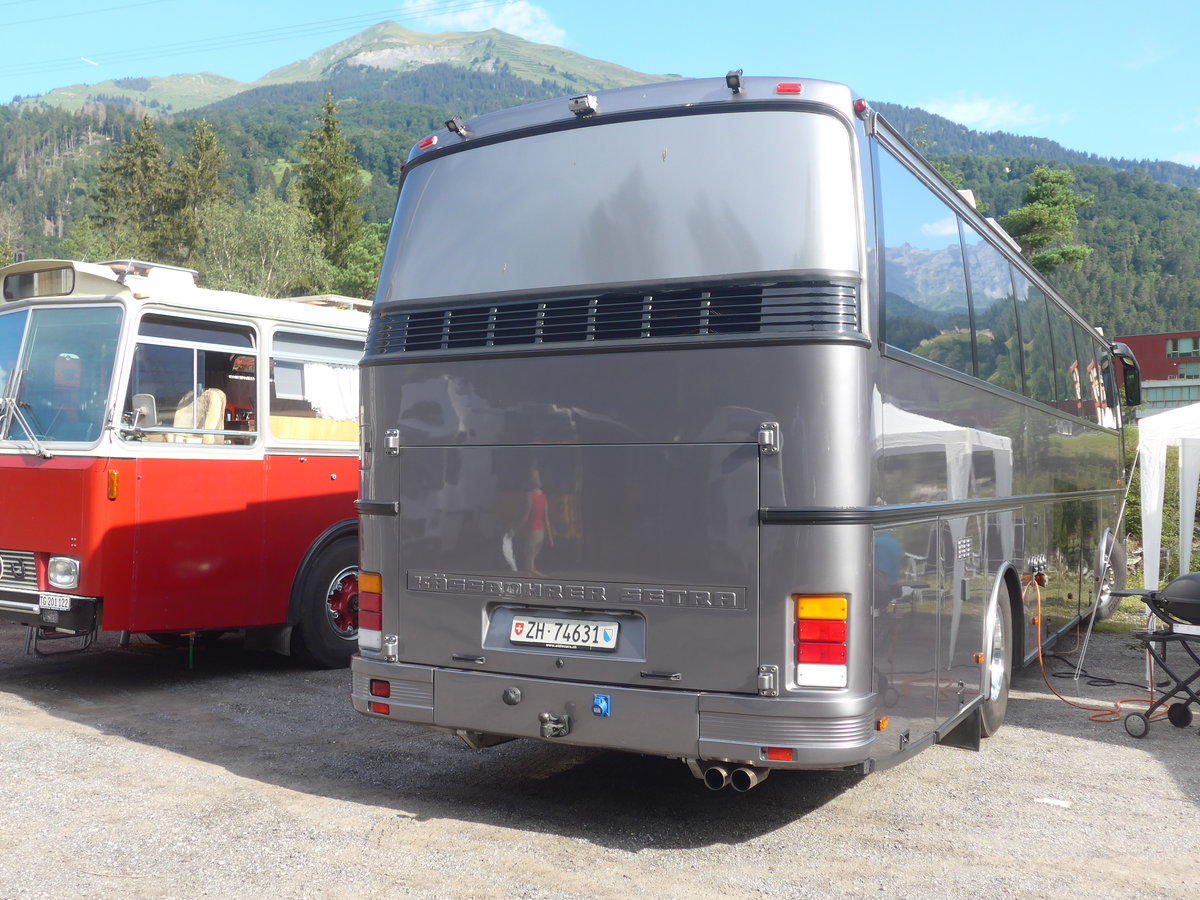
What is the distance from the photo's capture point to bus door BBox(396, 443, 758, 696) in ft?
15.8

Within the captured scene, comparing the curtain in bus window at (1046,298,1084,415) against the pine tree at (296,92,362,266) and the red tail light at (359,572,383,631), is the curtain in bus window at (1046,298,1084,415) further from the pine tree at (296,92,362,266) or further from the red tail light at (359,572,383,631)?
the pine tree at (296,92,362,266)

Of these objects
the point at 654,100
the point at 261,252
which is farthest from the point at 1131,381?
the point at 261,252

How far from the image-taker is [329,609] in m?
9.29

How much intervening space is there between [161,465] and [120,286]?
1.26m

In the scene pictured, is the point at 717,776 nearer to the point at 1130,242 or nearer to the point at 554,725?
the point at 554,725

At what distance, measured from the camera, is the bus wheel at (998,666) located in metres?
6.79

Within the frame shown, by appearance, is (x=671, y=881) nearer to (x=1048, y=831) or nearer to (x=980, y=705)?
(x=1048, y=831)

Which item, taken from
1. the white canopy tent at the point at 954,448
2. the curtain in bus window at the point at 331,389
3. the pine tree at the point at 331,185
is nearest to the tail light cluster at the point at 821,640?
the white canopy tent at the point at 954,448

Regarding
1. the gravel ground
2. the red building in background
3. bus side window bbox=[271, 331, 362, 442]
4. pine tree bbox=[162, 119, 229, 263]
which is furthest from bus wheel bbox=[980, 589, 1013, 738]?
the red building in background

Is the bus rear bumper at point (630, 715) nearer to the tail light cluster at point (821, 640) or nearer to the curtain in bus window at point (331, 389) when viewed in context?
the tail light cluster at point (821, 640)

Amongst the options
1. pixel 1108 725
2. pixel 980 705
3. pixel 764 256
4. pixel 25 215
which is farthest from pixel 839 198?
pixel 25 215

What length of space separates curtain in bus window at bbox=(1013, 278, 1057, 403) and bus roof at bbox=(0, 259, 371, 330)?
553cm

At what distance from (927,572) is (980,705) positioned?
1.63 m

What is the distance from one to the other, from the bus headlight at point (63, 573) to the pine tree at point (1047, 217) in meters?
57.3
